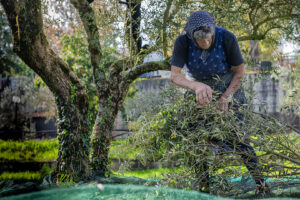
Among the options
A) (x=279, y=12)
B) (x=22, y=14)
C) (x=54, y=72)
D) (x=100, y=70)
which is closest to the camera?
(x=22, y=14)

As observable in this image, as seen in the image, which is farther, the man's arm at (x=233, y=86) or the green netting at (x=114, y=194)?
the green netting at (x=114, y=194)

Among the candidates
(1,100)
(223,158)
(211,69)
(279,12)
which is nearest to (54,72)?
(211,69)

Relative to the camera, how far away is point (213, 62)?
3.33 meters

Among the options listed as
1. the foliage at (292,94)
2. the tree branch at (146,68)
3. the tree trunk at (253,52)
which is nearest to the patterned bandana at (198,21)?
the foliage at (292,94)

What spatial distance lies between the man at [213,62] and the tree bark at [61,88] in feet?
7.98

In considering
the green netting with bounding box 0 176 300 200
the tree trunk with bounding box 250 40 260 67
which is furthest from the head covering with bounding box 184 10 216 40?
the tree trunk with bounding box 250 40 260 67

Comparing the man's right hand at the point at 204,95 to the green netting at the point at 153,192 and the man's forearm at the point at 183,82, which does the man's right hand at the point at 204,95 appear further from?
the green netting at the point at 153,192

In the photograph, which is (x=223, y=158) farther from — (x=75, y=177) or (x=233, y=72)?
(x=75, y=177)

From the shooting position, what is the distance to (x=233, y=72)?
3506 millimetres

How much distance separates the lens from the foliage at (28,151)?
8427mm

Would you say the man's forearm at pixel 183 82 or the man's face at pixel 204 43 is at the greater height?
the man's face at pixel 204 43

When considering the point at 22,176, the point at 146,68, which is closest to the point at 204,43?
the point at 146,68

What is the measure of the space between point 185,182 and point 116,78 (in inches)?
→ 126

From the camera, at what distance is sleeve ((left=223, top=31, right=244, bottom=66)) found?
3262mm
